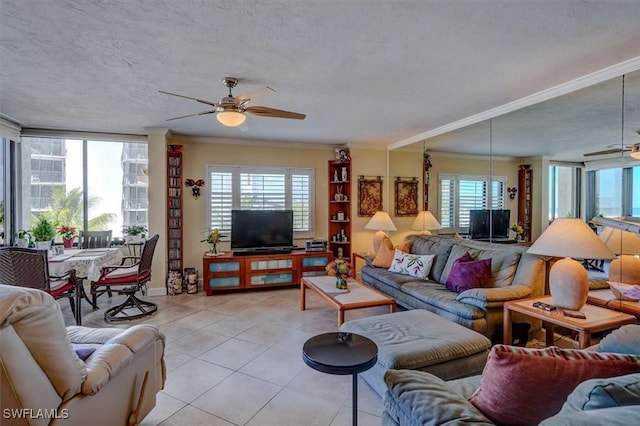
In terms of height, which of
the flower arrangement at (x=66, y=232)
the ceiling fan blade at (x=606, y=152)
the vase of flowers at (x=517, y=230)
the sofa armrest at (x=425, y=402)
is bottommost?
the sofa armrest at (x=425, y=402)

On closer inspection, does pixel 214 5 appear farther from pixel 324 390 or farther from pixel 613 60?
pixel 613 60

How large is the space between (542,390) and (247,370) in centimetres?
222

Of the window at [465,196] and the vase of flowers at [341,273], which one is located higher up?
the window at [465,196]

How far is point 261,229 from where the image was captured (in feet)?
17.8

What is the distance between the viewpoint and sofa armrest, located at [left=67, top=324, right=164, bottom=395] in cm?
149

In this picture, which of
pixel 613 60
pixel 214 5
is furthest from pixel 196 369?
pixel 613 60

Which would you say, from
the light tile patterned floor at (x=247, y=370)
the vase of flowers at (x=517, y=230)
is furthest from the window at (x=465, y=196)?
the light tile patterned floor at (x=247, y=370)

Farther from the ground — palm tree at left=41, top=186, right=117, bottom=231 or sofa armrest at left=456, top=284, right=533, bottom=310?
palm tree at left=41, top=186, right=117, bottom=231

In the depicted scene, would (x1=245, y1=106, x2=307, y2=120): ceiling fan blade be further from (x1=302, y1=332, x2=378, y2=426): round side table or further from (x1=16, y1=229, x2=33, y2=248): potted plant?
(x1=16, y1=229, x2=33, y2=248): potted plant

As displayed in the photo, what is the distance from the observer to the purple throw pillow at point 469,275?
3260mm

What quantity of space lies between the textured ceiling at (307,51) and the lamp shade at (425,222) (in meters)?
1.69

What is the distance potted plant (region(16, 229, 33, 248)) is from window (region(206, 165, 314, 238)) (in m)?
2.34

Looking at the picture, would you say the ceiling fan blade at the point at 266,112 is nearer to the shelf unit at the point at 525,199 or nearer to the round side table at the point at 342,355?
the round side table at the point at 342,355

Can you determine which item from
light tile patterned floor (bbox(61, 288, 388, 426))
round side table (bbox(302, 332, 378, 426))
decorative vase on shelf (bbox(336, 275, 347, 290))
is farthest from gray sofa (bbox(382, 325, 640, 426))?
decorative vase on shelf (bbox(336, 275, 347, 290))
